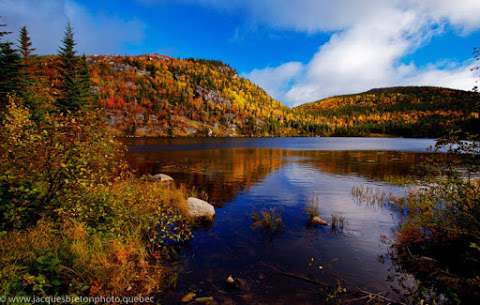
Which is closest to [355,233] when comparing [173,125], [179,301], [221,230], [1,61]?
[221,230]

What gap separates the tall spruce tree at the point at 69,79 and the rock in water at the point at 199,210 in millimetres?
33651

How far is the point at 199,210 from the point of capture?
1625 cm

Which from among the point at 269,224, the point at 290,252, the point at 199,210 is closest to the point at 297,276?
the point at 290,252

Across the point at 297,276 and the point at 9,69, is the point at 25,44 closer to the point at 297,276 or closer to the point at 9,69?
the point at 9,69

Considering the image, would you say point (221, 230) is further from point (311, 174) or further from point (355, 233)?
point (311, 174)

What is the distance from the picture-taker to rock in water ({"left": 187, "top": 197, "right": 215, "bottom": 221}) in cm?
1598

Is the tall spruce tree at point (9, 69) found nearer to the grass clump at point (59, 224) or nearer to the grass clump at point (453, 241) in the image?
the grass clump at point (59, 224)

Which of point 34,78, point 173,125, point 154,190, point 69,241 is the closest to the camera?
point 69,241

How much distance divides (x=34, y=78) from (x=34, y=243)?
42.4 meters

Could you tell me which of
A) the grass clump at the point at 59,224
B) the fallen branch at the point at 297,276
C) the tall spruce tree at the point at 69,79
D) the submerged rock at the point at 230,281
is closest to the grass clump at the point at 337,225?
the fallen branch at the point at 297,276

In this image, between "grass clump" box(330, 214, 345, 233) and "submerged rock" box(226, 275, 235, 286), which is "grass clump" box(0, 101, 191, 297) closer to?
"submerged rock" box(226, 275, 235, 286)

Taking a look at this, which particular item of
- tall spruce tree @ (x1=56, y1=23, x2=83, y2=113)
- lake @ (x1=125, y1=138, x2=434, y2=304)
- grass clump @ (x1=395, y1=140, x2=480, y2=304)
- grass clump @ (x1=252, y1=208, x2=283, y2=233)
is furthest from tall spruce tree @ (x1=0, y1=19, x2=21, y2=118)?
grass clump @ (x1=395, y1=140, x2=480, y2=304)

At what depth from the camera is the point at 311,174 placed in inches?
1427

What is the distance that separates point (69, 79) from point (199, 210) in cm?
3965
